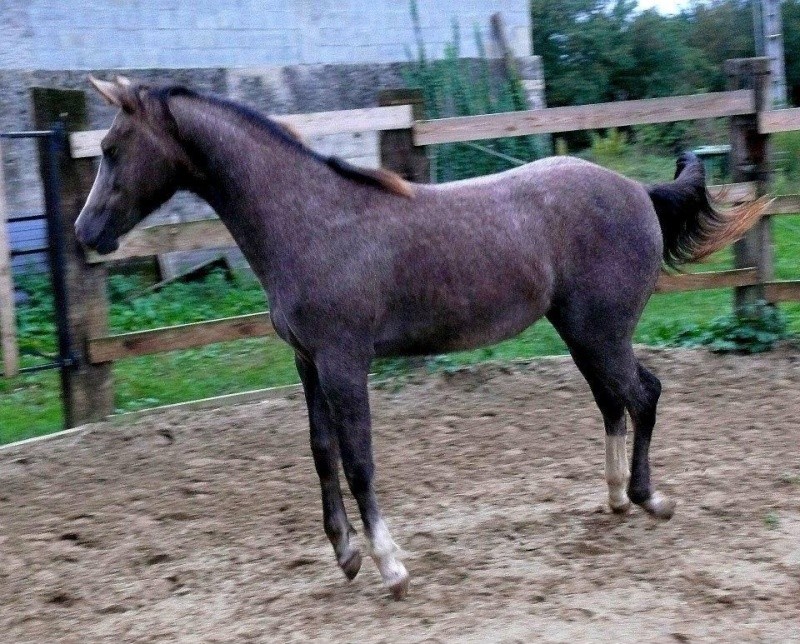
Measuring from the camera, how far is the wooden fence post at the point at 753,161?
21.6 feet

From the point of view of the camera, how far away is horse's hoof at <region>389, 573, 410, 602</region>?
3492 mm

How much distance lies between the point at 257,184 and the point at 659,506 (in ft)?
6.77

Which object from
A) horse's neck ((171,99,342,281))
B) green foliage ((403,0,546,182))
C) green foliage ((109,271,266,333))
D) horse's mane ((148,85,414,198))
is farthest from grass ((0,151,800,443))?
horse's neck ((171,99,342,281))

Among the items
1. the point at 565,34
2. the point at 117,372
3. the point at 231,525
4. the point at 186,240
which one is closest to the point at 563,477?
the point at 231,525

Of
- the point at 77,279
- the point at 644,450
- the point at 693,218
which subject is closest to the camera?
the point at 644,450

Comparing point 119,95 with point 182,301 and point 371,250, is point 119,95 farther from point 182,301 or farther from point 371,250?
point 182,301

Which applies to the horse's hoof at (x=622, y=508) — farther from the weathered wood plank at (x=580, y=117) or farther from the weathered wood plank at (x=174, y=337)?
the weathered wood plank at (x=580, y=117)

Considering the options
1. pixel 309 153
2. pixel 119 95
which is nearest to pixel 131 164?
pixel 119 95

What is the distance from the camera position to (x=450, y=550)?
3930mm

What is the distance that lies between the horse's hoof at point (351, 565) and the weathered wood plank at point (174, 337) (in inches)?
103

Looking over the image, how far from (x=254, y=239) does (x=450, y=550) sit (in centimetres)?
143

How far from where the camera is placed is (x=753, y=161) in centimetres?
664

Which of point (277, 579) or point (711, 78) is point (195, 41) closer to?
point (277, 579)

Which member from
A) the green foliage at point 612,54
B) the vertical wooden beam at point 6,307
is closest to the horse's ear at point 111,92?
the vertical wooden beam at point 6,307
